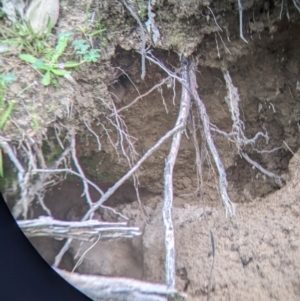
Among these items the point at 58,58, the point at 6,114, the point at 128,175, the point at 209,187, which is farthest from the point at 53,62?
the point at 209,187

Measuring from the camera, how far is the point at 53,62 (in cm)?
79

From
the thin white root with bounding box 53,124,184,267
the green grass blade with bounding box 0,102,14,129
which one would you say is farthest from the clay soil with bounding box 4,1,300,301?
the green grass blade with bounding box 0,102,14,129

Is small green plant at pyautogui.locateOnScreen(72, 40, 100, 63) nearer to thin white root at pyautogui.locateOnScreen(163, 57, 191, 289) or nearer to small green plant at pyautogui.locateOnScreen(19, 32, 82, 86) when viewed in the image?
small green plant at pyautogui.locateOnScreen(19, 32, 82, 86)

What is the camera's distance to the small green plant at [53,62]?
2.60ft

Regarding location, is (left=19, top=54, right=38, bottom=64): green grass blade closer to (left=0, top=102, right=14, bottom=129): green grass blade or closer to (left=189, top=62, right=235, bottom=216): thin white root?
(left=0, top=102, right=14, bottom=129): green grass blade

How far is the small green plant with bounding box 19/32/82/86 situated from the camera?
2.60 feet

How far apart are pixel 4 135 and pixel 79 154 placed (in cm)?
14

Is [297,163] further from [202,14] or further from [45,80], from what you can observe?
[45,80]

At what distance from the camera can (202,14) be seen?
763 mm

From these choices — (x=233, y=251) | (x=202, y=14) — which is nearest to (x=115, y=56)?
(x=202, y=14)

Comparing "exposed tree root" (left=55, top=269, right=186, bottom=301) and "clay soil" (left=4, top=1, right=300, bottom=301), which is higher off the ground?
"clay soil" (left=4, top=1, right=300, bottom=301)

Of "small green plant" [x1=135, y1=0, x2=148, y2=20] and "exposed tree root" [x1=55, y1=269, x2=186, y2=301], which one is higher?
"small green plant" [x1=135, y1=0, x2=148, y2=20]

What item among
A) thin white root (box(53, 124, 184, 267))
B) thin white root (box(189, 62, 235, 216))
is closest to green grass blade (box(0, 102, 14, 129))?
thin white root (box(53, 124, 184, 267))

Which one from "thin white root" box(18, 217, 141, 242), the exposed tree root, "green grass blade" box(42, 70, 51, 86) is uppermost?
"green grass blade" box(42, 70, 51, 86)
